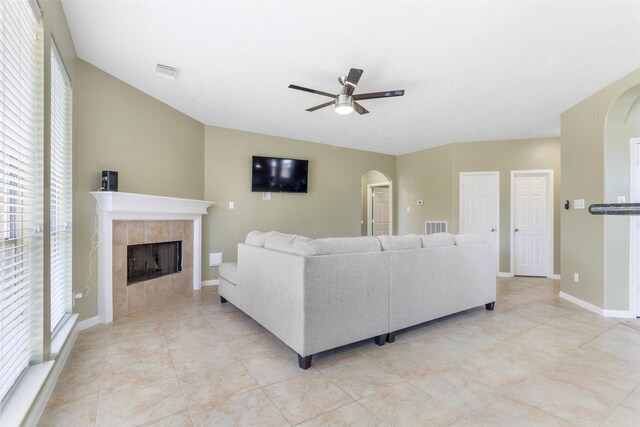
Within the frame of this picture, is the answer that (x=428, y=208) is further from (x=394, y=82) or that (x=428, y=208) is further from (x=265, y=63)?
(x=265, y=63)

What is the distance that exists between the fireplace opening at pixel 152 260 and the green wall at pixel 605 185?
516cm

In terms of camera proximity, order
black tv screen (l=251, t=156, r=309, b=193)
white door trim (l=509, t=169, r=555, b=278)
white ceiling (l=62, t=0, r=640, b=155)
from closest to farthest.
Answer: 1. white ceiling (l=62, t=0, r=640, b=155)
2. black tv screen (l=251, t=156, r=309, b=193)
3. white door trim (l=509, t=169, r=555, b=278)

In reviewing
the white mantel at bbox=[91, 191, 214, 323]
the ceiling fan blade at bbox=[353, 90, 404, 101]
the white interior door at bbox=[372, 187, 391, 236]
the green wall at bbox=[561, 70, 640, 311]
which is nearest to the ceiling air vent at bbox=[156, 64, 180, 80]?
the white mantel at bbox=[91, 191, 214, 323]

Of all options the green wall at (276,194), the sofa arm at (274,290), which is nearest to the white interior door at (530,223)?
the green wall at (276,194)

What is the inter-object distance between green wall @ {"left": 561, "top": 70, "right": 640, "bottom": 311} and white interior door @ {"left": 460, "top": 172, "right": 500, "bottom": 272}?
181cm

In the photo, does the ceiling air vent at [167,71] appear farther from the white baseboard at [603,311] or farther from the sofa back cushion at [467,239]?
the white baseboard at [603,311]

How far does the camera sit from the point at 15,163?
Answer: 1486mm

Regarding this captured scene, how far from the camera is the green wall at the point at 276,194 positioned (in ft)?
15.1

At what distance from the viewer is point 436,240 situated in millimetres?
2936

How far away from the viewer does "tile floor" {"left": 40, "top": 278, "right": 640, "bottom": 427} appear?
1.58 meters

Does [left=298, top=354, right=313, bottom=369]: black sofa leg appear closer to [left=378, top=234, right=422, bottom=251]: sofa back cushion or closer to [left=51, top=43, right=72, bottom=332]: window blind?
[left=378, top=234, right=422, bottom=251]: sofa back cushion

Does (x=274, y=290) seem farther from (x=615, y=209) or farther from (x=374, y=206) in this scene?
(x=374, y=206)

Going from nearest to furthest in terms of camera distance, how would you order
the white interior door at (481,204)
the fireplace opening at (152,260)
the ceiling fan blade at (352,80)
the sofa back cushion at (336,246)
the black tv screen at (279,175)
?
the sofa back cushion at (336,246) → the ceiling fan blade at (352,80) → the fireplace opening at (152,260) → the black tv screen at (279,175) → the white interior door at (481,204)

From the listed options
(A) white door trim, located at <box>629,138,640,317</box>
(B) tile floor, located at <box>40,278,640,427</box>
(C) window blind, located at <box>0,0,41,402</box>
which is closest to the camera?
(C) window blind, located at <box>0,0,41,402</box>
